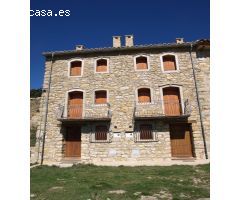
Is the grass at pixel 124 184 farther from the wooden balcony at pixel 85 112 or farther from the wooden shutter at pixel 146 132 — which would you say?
the wooden balcony at pixel 85 112

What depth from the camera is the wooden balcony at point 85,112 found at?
11653mm

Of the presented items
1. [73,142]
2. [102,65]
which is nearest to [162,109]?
[102,65]

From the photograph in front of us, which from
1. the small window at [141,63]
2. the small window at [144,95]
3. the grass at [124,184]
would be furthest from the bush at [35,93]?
the grass at [124,184]

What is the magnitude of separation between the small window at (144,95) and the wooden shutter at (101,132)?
8.52 ft

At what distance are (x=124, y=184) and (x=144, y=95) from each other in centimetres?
659

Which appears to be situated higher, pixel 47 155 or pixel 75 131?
pixel 75 131

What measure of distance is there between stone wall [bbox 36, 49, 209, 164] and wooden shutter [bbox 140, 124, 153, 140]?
38 centimetres

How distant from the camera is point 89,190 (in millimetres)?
5988

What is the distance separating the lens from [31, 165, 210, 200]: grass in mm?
5594
